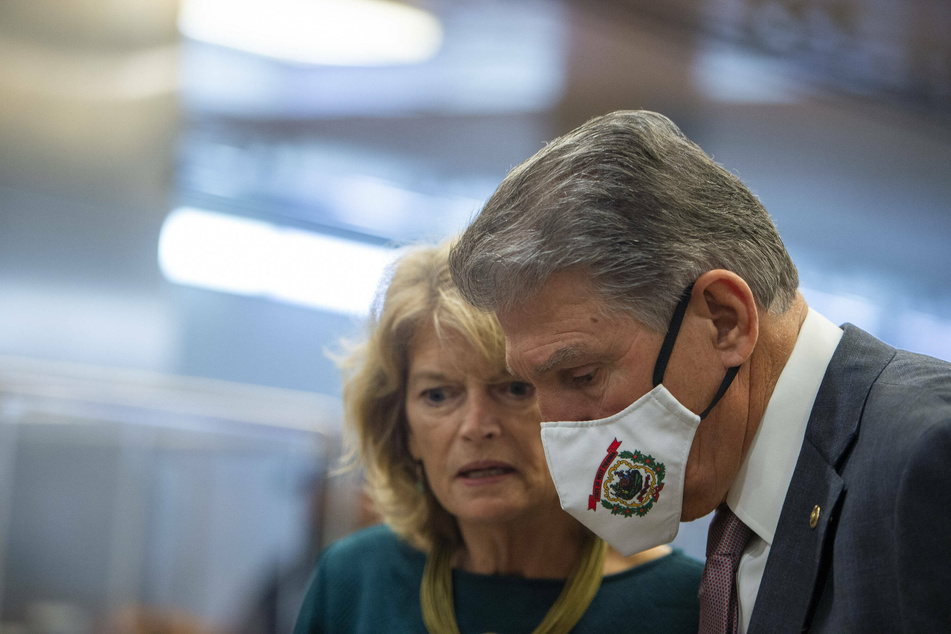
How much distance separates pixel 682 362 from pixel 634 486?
0.23 metres

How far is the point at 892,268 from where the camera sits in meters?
6.61

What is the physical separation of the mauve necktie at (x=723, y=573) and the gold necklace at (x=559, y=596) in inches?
17.1

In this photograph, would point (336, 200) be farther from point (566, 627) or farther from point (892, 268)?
point (566, 627)

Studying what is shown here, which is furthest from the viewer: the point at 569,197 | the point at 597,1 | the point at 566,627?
the point at 597,1

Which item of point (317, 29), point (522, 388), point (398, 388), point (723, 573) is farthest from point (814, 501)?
point (317, 29)

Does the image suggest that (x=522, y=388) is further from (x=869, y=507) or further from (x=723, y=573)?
(x=869, y=507)

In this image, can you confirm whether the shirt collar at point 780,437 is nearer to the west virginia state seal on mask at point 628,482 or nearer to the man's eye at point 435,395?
the west virginia state seal on mask at point 628,482

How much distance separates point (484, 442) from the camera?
6.39ft

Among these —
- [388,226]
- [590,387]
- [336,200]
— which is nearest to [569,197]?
[590,387]

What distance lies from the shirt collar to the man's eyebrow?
0.32 metres

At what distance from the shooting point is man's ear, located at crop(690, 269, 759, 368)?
4.58 feet

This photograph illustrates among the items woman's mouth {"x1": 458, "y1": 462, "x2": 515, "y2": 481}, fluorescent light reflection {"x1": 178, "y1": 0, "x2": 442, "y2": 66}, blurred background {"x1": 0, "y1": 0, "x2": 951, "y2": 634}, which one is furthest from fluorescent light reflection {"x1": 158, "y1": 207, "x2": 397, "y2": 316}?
woman's mouth {"x1": 458, "y1": 462, "x2": 515, "y2": 481}

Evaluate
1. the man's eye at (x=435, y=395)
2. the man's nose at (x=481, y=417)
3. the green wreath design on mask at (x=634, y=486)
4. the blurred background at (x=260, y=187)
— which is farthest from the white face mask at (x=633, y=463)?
the blurred background at (x=260, y=187)

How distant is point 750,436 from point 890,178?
518 cm
